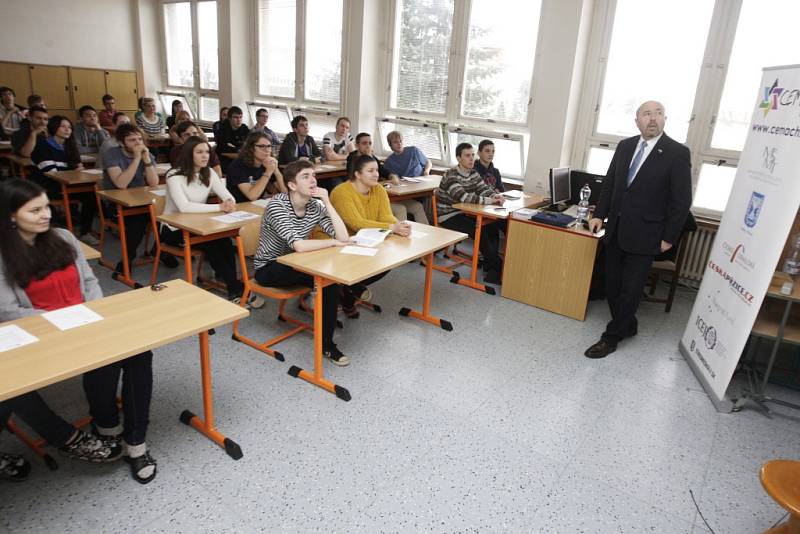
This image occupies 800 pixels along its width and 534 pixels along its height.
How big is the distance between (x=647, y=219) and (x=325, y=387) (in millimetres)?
2322

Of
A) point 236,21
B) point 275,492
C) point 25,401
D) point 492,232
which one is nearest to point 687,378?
point 492,232

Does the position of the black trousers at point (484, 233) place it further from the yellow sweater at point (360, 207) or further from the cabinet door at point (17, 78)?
the cabinet door at point (17, 78)

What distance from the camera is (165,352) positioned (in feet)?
10.8

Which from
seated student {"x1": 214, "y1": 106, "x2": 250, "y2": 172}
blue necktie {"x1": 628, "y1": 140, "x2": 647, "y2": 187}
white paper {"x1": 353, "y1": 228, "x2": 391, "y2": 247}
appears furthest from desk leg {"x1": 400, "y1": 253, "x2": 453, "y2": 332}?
seated student {"x1": 214, "y1": 106, "x2": 250, "y2": 172}

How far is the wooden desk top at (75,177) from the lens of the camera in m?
4.87

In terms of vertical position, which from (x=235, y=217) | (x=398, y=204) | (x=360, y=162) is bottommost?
(x=398, y=204)

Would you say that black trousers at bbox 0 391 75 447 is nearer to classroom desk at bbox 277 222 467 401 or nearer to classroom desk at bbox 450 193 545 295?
classroom desk at bbox 277 222 467 401

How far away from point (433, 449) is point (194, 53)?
9484 mm

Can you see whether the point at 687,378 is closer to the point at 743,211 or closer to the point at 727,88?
the point at 743,211

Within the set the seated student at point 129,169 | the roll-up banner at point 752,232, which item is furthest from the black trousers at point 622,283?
the seated student at point 129,169

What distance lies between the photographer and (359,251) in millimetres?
3258

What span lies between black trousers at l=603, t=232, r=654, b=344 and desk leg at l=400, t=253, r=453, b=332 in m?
1.17

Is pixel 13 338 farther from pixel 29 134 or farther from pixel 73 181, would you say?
pixel 29 134

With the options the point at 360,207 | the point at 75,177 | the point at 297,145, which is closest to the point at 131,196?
the point at 75,177
